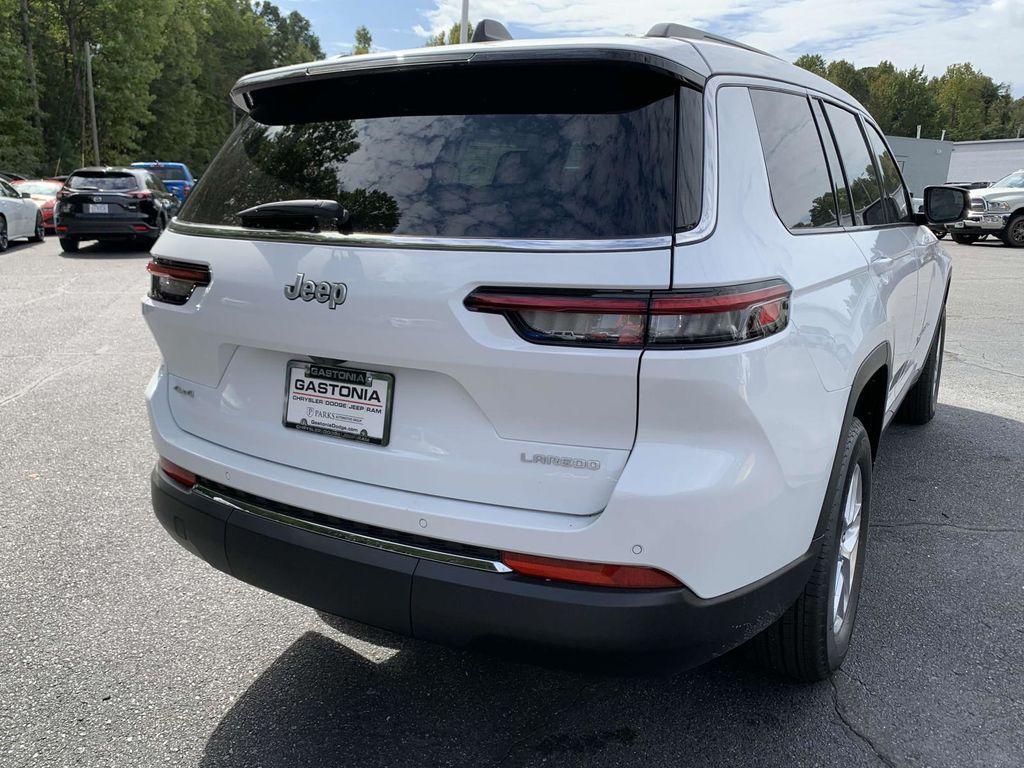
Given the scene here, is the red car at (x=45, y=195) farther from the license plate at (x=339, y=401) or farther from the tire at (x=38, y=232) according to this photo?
the license plate at (x=339, y=401)

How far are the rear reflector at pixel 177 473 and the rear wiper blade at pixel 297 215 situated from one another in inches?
30.0

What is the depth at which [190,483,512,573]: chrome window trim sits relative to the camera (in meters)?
2.02

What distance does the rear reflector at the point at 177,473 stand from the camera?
8.27ft

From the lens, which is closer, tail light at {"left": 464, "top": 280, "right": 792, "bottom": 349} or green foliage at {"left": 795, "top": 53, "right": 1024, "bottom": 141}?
tail light at {"left": 464, "top": 280, "right": 792, "bottom": 349}

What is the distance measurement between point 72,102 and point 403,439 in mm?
49404

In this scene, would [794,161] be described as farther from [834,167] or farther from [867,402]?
[867,402]

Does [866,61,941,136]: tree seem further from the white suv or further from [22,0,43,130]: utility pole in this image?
the white suv

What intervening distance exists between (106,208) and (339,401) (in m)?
15.1

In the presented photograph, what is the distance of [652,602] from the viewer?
6.34 feet

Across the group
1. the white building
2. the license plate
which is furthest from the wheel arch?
the white building

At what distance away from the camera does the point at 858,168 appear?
346 centimetres

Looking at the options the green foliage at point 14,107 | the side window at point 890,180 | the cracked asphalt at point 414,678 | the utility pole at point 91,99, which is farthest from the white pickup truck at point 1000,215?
the utility pole at point 91,99

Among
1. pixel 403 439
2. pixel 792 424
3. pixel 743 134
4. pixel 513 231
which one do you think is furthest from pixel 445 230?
pixel 792 424

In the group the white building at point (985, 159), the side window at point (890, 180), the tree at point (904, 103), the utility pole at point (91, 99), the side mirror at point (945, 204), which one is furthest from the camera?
the tree at point (904, 103)
